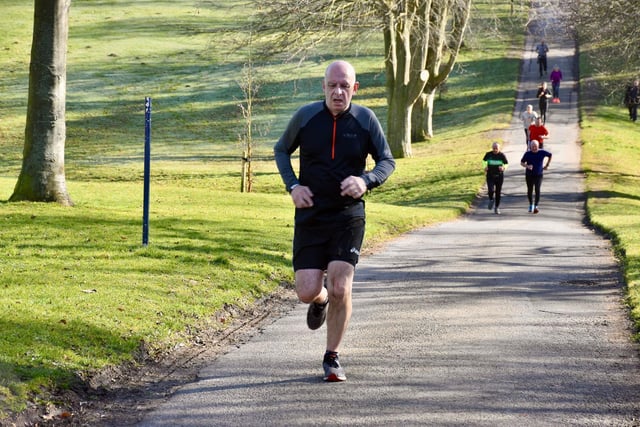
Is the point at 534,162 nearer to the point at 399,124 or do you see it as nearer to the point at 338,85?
the point at 399,124

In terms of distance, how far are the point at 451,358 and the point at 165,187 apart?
21501 mm

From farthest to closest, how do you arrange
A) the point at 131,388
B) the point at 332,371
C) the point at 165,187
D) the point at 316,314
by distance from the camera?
the point at 165,187, the point at 316,314, the point at 131,388, the point at 332,371

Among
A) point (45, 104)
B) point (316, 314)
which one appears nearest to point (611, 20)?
point (45, 104)

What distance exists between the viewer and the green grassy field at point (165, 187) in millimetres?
9234

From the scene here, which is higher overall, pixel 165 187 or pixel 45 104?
pixel 45 104

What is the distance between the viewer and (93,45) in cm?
7100

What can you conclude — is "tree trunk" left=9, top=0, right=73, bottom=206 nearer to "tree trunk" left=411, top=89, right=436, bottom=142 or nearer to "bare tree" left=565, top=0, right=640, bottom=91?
"bare tree" left=565, top=0, right=640, bottom=91

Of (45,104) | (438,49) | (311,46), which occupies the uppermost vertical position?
(438,49)

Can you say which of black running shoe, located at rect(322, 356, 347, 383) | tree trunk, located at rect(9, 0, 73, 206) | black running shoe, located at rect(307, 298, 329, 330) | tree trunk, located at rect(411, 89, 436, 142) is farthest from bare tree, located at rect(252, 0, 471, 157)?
black running shoe, located at rect(322, 356, 347, 383)

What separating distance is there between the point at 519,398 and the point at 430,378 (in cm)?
80

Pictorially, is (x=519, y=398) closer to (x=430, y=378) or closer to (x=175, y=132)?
(x=430, y=378)

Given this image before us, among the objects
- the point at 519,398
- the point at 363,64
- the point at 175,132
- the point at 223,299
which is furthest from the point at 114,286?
the point at 363,64

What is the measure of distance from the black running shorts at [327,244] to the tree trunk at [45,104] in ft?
36.6

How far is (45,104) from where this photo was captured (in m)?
17.6
